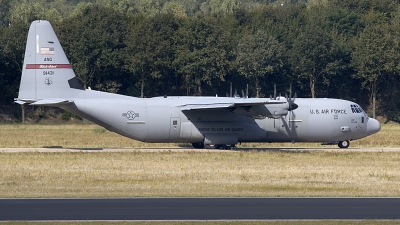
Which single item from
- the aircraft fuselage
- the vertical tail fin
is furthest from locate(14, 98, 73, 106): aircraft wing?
the aircraft fuselage

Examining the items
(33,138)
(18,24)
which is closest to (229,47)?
(18,24)

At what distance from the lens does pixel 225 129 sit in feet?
117

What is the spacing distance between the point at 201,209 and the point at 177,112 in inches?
716

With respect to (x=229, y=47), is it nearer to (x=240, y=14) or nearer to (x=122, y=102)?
(x=240, y=14)

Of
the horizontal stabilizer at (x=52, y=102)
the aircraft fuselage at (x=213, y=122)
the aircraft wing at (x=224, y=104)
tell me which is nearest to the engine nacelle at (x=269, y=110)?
the aircraft wing at (x=224, y=104)

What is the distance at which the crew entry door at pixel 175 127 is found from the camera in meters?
34.7

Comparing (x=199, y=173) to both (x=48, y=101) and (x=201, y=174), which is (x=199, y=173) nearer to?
(x=201, y=174)

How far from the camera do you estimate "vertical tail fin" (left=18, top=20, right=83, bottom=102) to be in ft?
110

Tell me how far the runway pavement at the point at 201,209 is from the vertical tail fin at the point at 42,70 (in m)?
15.7

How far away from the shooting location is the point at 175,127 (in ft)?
114

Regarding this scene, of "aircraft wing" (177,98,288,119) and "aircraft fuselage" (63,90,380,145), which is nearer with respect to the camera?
"aircraft wing" (177,98,288,119)

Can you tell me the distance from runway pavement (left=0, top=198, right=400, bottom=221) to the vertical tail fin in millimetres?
15712

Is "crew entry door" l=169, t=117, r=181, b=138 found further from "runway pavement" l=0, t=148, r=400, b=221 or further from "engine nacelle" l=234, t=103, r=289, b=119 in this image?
"runway pavement" l=0, t=148, r=400, b=221

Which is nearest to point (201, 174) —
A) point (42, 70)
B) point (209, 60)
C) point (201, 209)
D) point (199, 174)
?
point (199, 174)
